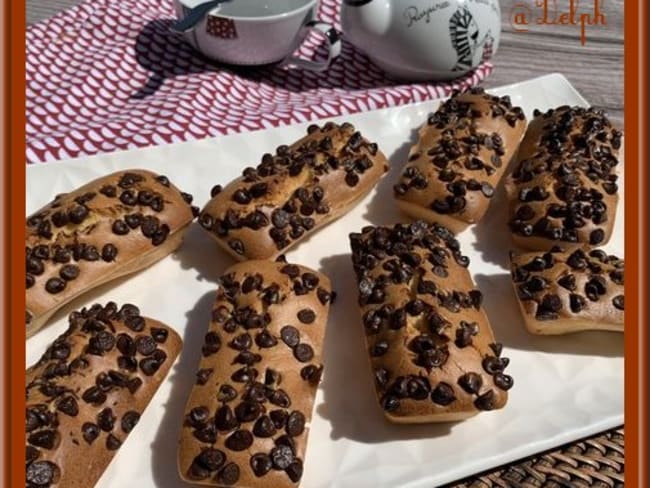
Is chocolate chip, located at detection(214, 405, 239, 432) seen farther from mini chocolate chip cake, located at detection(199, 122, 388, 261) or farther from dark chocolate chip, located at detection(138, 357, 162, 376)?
mini chocolate chip cake, located at detection(199, 122, 388, 261)

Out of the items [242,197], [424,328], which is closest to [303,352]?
[424,328]

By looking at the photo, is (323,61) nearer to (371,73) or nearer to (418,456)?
(371,73)

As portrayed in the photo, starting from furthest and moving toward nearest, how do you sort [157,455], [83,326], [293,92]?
[293,92] < [83,326] < [157,455]

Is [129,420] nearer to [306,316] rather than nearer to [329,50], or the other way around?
[306,316]

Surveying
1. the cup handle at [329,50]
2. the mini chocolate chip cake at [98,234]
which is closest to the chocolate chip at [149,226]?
the mini chocolate chip cake at [98,234]

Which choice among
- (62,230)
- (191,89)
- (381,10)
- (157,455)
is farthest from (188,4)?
(157,455)

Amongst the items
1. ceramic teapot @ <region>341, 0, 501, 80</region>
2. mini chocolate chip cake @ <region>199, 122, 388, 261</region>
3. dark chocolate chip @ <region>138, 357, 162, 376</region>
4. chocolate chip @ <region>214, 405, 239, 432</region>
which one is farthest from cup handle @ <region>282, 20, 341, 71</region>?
chocolate chip @ <region>214, 405, 239, 432</region>

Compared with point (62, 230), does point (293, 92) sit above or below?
below
